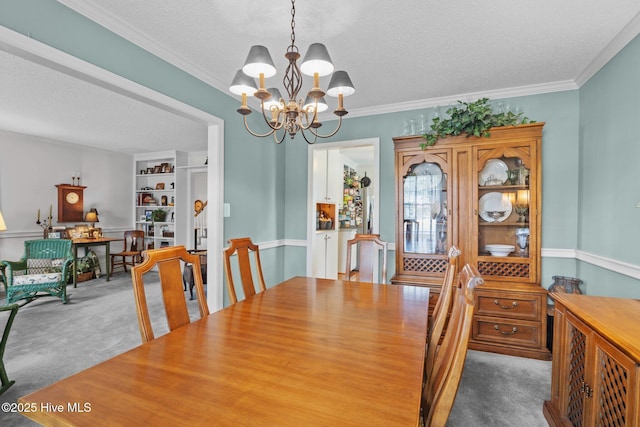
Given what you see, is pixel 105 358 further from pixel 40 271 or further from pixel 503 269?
pixel 503 269

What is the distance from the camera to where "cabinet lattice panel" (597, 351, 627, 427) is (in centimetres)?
121

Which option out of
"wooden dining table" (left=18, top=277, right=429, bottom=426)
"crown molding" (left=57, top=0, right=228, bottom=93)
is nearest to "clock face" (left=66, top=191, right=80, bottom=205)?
"crown molding" (left=57, top=0, right=228, bottom=93)

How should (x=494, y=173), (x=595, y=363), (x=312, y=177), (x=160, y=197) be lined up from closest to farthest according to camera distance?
(x=595, y=363) → (x=494, y=173) → (x=312, y=177) → (x=160, y=197)

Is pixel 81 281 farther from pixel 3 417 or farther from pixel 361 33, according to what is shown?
pixel 361 33

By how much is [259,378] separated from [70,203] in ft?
22.2

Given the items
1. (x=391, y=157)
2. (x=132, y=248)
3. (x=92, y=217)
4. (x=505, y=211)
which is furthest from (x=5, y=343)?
(x=132, y=248)

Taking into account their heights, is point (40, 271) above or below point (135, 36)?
below

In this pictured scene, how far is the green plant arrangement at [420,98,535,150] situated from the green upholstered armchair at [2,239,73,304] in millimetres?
5199

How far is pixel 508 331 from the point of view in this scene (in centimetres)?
281

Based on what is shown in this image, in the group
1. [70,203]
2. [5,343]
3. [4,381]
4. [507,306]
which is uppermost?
[70,203]

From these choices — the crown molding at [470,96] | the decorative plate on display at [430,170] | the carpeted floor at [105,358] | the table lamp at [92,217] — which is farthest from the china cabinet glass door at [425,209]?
the table lamp at [92,217]

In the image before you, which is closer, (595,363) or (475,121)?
(595,363)

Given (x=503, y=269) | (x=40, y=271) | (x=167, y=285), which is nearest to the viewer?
(x=167, y=285)

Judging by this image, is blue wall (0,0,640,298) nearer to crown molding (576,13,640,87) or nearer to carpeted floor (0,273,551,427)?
crown molding (576,13,640,87)
